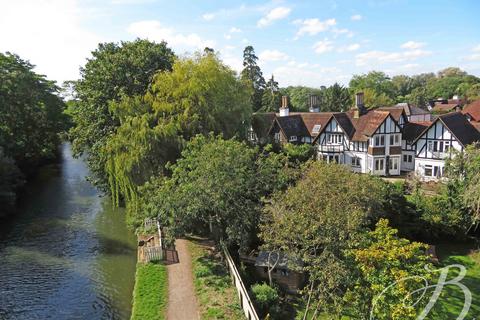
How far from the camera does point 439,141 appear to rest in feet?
137

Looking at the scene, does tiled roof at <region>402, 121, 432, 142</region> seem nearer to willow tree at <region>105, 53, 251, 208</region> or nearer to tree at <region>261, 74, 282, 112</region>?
willow tree at <region>105, 53, 251, 208</region>

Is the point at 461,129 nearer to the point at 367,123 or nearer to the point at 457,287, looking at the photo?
the point at 367,123

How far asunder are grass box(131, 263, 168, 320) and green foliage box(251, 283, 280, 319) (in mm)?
4454

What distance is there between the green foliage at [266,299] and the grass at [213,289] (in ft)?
3.25

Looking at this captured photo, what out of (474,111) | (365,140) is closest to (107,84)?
(365,140)

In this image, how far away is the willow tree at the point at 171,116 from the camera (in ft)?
95.3

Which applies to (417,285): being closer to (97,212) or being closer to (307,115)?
(97,212)

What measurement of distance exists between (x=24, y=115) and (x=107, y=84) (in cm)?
2079

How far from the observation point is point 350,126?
47.4 m

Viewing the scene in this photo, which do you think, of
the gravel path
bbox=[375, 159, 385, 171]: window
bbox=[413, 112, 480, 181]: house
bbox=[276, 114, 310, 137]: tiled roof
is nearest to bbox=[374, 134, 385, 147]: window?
bbox=[375, 159, 385, 171]: window

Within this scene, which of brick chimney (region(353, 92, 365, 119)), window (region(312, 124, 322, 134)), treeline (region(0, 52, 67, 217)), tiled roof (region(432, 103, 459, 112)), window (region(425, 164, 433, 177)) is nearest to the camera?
treeline (region(0, 52, 67, 217))

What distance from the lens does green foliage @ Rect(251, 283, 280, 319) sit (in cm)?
2045

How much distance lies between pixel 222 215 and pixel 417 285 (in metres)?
10.9

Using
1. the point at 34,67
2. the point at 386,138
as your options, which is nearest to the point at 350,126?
the point at 386,138
